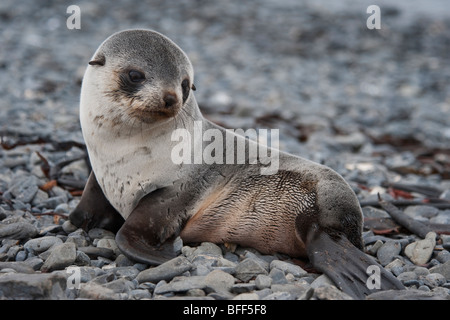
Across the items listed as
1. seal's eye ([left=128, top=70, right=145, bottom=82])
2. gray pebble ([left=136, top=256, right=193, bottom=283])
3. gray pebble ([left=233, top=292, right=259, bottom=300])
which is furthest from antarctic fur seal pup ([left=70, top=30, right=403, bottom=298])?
gray pebble ([left=233, top=292, right=259, bottom=300])

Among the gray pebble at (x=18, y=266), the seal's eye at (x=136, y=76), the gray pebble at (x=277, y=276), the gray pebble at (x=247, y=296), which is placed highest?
the seal's eye at (x=136, y=76)

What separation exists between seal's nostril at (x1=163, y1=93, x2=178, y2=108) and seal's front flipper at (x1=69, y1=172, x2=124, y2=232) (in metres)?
1.29

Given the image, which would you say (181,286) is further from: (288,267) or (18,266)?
(18,266)

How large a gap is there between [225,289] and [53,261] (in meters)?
1.30

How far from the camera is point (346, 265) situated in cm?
461

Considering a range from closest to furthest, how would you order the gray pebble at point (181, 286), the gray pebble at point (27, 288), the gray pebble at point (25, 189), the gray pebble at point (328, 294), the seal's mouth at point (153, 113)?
the gray pebble at point (27, 288) → the gray pebble at point (328, 294) → the gray pebble at point (181, 286) → the seal's mouth at point (153, 113) → the gray pebble at point (25, 189)

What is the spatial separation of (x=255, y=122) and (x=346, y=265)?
6.74m

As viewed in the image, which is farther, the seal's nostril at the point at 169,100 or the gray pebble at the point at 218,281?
the seal's nostril at the point at 169,100

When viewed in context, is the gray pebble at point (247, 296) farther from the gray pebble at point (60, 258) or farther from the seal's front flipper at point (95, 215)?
the seal's front flipper at point (95, 215)

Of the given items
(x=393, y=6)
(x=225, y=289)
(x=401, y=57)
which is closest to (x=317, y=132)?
(x=225, y=289)

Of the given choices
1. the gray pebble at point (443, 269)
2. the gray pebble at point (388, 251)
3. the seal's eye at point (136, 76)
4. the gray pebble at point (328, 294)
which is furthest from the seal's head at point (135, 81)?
the gray pebble at point (443, 269)

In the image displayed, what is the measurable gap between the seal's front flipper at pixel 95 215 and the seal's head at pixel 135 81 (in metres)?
0.79

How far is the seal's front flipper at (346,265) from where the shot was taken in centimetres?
439

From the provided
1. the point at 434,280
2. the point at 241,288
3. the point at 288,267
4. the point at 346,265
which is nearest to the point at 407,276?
the point at 434,280
